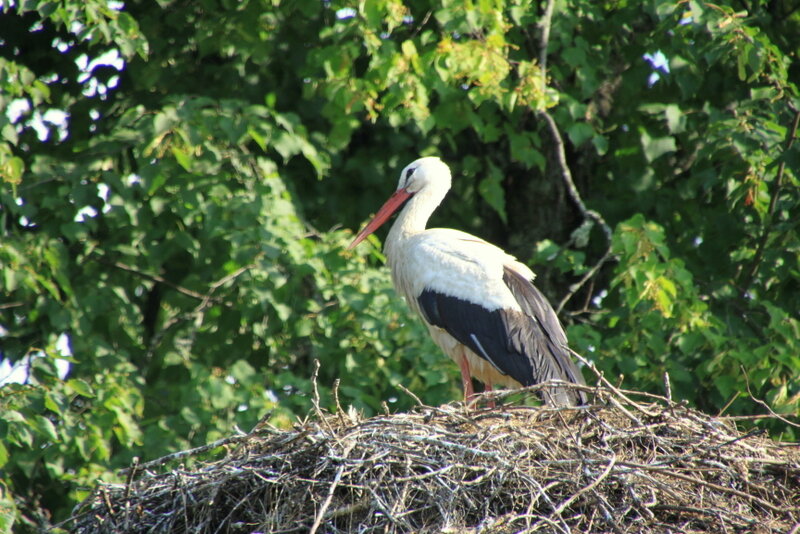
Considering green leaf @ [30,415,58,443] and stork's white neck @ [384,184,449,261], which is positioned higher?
stork's white neck @ [384,184,449,261]

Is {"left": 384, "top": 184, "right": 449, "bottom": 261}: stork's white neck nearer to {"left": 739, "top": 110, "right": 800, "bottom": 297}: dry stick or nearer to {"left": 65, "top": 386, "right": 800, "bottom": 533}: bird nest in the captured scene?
{"left": 739, "top": 110, "right": 800, "bottom": 297}: dry stick

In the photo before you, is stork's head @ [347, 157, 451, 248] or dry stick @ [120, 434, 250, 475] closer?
dry stick @ [120, 434, 250, 475]

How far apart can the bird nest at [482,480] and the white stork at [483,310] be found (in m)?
1.05

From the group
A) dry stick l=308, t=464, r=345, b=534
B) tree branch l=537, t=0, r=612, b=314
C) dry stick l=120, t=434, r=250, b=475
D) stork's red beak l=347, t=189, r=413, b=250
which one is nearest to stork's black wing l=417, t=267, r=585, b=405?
stork's red beak l=347, t=189, r=413, b=250

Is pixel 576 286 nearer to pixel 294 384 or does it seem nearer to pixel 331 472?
pixel 294 384

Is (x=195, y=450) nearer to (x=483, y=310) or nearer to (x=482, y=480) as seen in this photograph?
(x=482, y=480)

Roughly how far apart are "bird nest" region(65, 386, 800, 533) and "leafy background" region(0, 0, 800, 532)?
5.13 feet

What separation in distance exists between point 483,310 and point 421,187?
3.25 feet

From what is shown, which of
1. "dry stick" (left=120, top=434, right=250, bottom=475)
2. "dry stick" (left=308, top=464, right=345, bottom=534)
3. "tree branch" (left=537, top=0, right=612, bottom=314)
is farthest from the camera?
"tree branch" (left=537, top=0, right=612, bottom=314)

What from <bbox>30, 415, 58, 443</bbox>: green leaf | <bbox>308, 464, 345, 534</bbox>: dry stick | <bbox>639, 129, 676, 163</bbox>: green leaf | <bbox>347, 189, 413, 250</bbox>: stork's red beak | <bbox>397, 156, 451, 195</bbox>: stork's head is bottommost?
<bbox>30, 415, 58, 443</bbox>: green leaf

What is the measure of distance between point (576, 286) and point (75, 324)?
2.84m

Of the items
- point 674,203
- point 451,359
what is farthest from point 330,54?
point 674,203

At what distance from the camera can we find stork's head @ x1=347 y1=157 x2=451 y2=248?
6504mm

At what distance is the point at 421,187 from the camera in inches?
258
